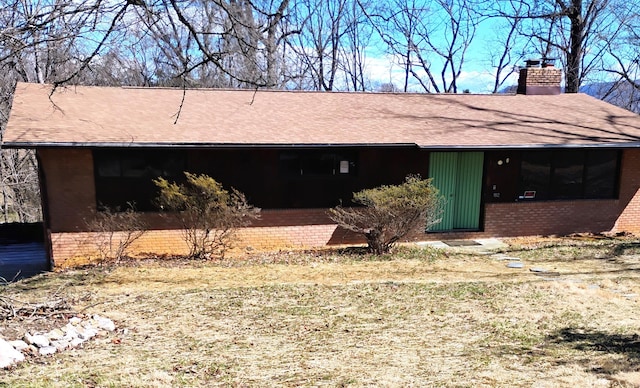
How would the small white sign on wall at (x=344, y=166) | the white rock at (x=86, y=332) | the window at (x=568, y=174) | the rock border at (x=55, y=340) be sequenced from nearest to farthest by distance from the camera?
the rock border at (x=55, y=340) < the white rock at (x=86, y=332) < the small white sign on wall at (x=344, y=166) < the window at (x=568, y=174)

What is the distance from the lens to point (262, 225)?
37.4 feet

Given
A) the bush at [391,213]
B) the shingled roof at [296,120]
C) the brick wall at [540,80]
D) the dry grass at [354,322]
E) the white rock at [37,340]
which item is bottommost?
the dry grass at [354,322]

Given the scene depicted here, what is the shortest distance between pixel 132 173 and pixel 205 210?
1.90m

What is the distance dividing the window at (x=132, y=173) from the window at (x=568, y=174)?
8858 mm

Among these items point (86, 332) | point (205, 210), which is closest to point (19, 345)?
point (86, 332)

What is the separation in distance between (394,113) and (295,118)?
303 cm

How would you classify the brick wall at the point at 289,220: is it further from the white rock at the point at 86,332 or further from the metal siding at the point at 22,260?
the white rock at the point at 86,332

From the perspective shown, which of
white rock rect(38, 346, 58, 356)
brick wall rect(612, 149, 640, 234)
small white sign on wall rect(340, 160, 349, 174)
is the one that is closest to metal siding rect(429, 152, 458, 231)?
small white sign on wall rect(340, 160, 349, 174)

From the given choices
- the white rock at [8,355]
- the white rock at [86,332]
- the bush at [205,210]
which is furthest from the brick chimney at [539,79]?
the white rock at [8,355]

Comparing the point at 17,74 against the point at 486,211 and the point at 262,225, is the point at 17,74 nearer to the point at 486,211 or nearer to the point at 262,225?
the point at 262,225

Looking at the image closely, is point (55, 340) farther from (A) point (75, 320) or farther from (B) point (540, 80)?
(B) point (540, 80)

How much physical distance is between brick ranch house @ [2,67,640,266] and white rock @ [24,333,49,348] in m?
5.08

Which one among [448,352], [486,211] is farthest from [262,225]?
[448,352]

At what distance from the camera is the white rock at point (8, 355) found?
15.6 ft
